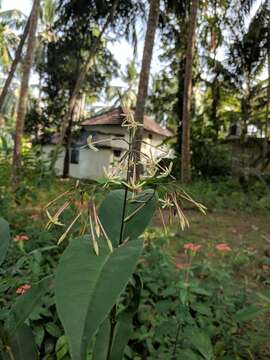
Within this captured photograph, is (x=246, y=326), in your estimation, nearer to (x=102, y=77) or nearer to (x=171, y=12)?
(x=171, y=12)

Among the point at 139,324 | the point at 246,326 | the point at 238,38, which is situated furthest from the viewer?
the point at 238,38

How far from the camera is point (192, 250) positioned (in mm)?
2289

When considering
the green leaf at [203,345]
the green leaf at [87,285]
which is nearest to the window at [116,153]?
the green leaf at [203,345]

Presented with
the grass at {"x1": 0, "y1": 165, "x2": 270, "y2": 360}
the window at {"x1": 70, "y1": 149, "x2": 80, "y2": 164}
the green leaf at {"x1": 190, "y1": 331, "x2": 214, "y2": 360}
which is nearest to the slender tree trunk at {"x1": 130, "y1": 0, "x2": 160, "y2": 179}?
the grass at {"x1": 0, "y1": 165, "x2": 270, "y2": 360}

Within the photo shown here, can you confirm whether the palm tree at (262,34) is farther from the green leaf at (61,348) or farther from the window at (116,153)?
the green leaf at (61,348)

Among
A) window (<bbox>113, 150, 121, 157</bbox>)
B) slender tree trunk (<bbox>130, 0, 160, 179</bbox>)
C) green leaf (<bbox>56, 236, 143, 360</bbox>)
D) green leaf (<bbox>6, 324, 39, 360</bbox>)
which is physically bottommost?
window (<bbox>113, 150, 121, 157</bbox>)

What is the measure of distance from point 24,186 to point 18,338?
2.72m

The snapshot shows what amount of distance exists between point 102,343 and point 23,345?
17cm

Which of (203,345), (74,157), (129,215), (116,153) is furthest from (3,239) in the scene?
(74,157)

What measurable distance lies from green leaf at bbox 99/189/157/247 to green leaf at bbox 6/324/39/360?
11.7 inches

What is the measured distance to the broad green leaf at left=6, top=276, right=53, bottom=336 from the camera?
0.76 meters

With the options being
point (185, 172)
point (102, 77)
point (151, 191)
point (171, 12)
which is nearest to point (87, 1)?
point (171, 12)

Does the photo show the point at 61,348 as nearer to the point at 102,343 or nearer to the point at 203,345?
the point at 203,345

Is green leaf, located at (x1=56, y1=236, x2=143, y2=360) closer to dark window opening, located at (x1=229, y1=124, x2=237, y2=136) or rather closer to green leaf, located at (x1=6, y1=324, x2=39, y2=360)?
green leaf, located at (x1=6, y1=324, x2=39, y2=360)
